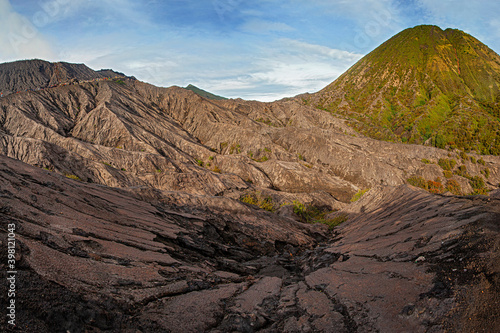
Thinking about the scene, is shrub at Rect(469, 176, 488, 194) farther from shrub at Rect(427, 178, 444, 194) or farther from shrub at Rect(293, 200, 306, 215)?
shrub at Rect(293, 200, 306, 215)

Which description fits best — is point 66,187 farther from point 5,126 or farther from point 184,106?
point 184,106

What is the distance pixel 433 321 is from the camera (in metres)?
5.89

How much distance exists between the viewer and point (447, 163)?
5884 cm

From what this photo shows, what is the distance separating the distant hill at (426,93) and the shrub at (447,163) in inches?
1139

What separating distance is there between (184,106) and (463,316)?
7766cm

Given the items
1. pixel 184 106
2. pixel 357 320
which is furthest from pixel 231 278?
Result: pixel 184 106

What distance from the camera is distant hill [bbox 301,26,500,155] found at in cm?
8981

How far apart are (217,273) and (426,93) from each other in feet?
444

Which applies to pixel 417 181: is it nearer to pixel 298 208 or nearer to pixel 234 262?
pixel 298 208

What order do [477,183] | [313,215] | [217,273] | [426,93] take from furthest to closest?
[426,93], [477,183], [313,215], [217,273]

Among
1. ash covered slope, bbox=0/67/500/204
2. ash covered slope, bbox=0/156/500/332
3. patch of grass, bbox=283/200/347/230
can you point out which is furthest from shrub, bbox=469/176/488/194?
ash covered slope, bbox=0/156/500/332

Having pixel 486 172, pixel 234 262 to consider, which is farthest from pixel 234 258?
pixel 486 172

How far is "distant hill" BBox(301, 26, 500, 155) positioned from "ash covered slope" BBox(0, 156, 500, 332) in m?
84.0

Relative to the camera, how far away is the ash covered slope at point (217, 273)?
586 cm
